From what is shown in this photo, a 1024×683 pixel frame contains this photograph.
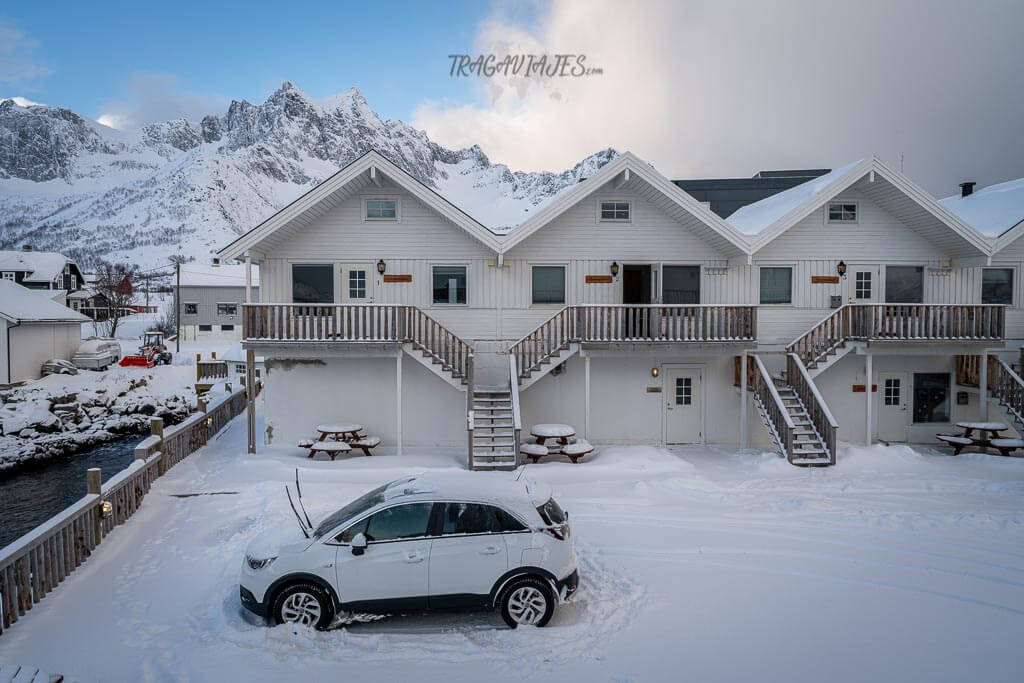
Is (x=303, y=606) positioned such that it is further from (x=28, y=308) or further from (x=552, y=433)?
(x=28, y=308)

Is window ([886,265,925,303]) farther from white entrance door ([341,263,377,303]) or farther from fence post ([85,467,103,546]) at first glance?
fence post ([85,467,103,546])

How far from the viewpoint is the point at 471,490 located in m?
7.20

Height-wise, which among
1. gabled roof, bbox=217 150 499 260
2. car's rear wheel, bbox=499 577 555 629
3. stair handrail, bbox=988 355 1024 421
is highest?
gabled roof, bbox=217 150 499 260

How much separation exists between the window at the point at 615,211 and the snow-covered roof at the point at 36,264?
206 ft

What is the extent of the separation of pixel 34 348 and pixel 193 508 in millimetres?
29734

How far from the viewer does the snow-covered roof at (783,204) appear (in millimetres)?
16578

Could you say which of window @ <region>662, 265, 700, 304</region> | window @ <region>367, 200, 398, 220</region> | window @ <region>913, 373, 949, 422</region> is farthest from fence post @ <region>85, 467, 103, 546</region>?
window @ <region>913, 373, 949, 422</region>

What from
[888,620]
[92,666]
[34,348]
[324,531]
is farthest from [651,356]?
[34,348]

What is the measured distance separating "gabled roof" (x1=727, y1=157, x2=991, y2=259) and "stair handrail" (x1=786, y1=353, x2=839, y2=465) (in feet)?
11.0

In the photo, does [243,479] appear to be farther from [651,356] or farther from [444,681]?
[651,356]

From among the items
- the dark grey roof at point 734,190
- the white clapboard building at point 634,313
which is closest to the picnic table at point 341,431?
the white clapboard building at point 634,313

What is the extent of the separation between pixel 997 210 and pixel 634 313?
12.6 m

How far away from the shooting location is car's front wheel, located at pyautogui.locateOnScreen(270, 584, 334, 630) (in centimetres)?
664

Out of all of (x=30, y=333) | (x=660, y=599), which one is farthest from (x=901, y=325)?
(x=30, y=333)
